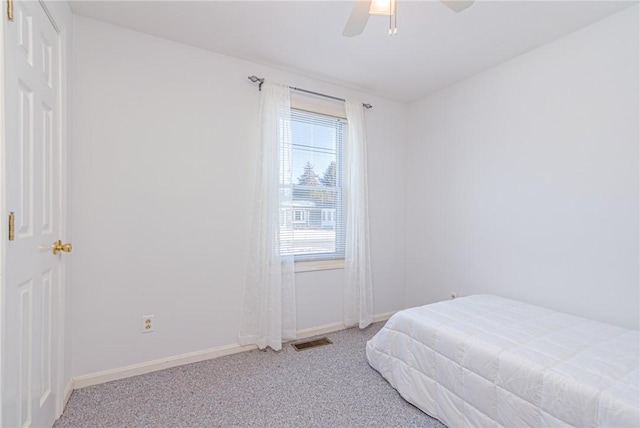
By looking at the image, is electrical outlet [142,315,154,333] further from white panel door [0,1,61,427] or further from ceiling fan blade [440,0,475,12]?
ceiling fan blade [440,0,475,12]

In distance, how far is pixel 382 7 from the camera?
1.43m

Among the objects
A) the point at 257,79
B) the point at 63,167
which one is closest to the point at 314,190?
the point at 257,79

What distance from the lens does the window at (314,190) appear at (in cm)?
270

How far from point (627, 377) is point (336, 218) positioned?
7.34 feet

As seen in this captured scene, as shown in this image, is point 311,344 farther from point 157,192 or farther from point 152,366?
point 157,192

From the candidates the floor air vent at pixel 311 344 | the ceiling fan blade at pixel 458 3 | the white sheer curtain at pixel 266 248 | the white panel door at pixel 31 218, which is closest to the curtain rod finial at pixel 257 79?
the white sheer curtain at pixel 266 248

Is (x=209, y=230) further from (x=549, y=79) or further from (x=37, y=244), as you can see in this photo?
(x=549, y=79)

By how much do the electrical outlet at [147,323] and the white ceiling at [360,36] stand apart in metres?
2.10

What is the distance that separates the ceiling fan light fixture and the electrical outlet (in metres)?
2.44

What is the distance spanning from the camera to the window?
270 centimetres

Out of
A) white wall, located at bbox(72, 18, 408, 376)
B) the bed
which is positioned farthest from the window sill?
the bed

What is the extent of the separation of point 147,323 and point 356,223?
6.45ft

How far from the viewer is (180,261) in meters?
2.28

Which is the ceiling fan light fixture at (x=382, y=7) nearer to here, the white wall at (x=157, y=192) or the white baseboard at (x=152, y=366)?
the white wall at (x=157, y=192)
